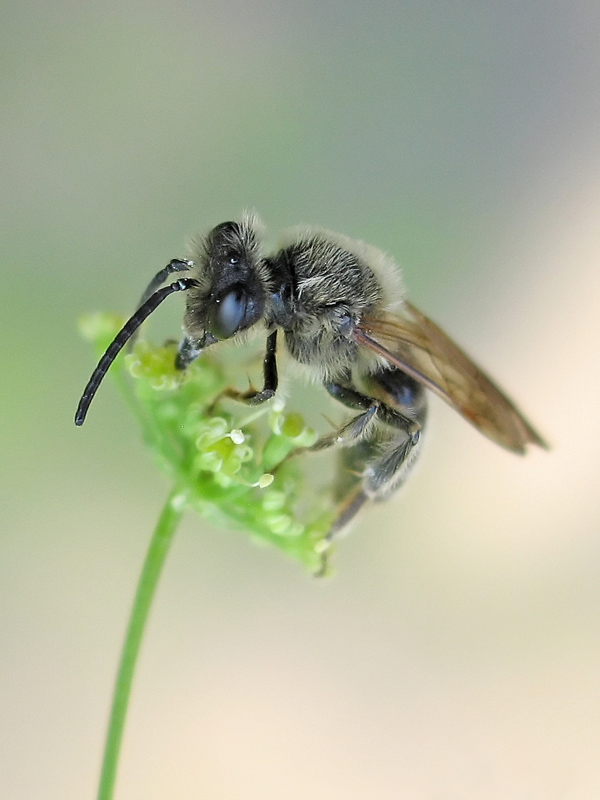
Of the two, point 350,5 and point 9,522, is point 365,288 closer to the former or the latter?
point 9,522

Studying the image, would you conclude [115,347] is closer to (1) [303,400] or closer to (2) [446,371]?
(2) [446,371]

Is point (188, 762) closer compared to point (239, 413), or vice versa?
point (239, 413)

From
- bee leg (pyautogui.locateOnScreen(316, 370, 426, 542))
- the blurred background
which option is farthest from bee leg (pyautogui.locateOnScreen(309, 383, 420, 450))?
the blurred background

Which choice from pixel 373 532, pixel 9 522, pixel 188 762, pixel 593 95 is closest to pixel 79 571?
pixel 9 522

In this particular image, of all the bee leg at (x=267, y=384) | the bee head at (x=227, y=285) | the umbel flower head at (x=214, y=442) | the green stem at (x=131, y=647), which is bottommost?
the green stem at (x=131, y=647)

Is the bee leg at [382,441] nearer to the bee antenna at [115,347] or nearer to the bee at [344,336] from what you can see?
the bee at [344,336]

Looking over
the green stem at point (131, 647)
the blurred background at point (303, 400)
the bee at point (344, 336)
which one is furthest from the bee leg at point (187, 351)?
the blurred background at point (303, 400)

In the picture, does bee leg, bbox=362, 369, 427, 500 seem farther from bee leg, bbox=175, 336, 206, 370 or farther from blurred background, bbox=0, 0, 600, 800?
blurred background, bbox=0, 0, 600, 800
